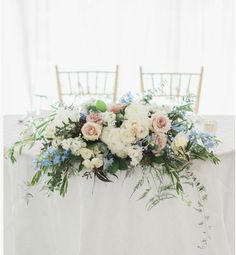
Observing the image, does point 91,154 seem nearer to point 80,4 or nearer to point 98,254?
point 98,254

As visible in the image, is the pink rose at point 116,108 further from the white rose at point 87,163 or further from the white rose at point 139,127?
the white rose at point 87,163

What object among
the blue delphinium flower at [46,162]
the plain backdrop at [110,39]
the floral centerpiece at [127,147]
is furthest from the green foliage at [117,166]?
the plain backdrop at [110,39]

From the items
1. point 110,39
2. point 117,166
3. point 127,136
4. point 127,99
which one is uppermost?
point 110,39

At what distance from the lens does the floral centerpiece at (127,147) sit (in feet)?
4.69

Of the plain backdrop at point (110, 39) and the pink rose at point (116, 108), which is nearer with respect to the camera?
the pink rose at point (116, 108)

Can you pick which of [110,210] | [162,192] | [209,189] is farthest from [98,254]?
[209,189]

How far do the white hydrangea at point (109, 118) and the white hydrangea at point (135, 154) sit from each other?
0.37 ft

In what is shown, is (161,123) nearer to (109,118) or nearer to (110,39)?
(109,118)

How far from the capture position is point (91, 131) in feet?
4.69

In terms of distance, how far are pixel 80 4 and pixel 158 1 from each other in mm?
665

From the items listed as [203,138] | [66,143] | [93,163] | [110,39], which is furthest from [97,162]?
[110,39]

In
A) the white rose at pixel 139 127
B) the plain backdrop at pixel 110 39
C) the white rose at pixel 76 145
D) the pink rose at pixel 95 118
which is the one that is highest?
the plain backdrop at pixel 110 39

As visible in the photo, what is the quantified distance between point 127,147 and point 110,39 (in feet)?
7.88

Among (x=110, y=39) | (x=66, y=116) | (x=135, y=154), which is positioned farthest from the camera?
(x=110, y=39)
